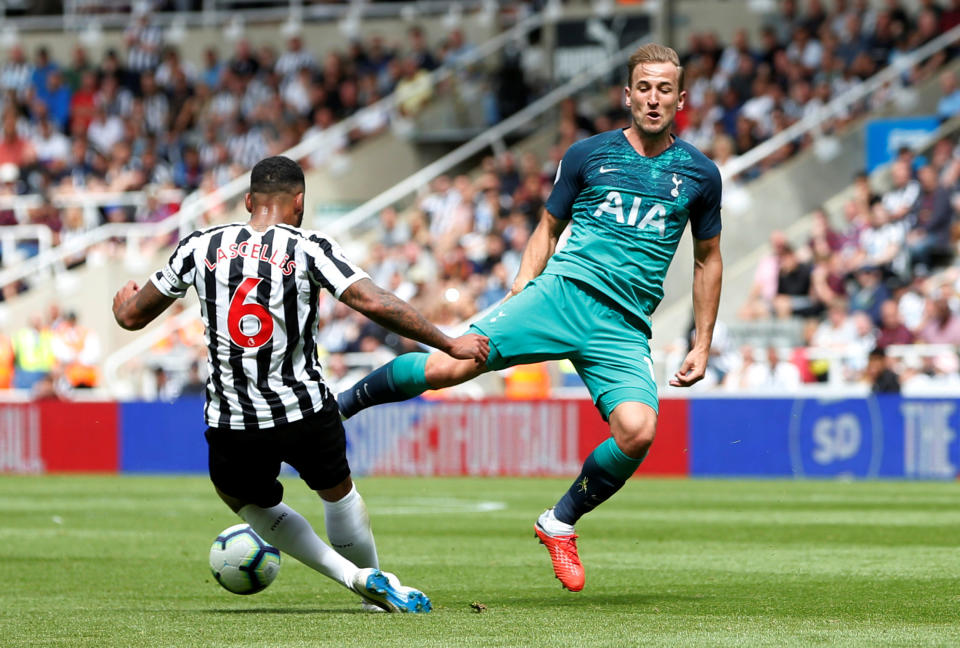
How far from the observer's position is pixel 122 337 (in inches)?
1009

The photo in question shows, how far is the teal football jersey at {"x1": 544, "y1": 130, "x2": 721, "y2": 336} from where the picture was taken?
301 inches

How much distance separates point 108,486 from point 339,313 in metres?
6.31

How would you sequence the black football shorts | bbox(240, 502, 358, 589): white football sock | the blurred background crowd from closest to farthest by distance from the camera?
the black football shorts
bbox(240, 502, 358, 589): white football sock
the blurred background crowd

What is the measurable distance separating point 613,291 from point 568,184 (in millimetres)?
559

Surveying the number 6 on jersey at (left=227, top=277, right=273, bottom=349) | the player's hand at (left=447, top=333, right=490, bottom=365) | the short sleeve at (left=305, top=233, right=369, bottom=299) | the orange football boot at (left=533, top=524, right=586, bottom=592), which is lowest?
the orange football boot at (left=533, top=524, right=586, bottom=592)

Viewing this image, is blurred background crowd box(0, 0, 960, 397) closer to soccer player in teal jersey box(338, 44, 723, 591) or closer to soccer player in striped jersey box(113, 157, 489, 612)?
soccer player in teal jersey box(338, 44, 723, 591)

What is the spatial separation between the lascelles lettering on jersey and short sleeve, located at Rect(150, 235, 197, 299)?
9 cm

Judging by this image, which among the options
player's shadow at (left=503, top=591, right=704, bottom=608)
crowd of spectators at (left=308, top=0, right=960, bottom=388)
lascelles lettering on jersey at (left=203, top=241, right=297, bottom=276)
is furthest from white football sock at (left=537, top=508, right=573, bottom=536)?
crowd of spectators at (left=308, top=0, right=960, bottom=388)

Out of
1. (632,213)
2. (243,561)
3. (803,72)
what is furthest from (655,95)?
(803,72)

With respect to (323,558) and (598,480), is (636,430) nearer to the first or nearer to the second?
(598,480)

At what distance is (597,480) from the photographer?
759 cm

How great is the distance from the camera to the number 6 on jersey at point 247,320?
22.5 feet

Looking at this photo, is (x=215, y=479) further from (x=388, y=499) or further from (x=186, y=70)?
(x=186, y=70)

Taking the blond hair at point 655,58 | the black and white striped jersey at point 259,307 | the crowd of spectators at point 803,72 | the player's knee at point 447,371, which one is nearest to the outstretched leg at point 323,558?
the black and white striped jersey at point 259,307
